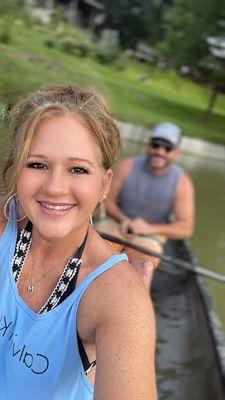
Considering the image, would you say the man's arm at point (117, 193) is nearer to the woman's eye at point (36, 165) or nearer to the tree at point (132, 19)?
the woman's eye at point (36, 165)

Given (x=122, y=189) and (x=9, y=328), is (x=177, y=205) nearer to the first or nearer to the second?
(x=122, y=189)

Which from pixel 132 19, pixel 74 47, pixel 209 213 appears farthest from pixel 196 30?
pixel 132 19

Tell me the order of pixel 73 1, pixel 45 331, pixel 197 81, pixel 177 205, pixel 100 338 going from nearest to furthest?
pixel 100 338
pixel 45 331
pixel 177 205
pixel 197 81
pixel 73 1

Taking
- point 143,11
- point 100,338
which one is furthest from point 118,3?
point 100,338

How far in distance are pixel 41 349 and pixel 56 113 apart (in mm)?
652

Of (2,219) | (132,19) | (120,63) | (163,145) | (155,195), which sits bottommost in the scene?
(2,219)

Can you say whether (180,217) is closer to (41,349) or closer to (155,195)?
(155,195)

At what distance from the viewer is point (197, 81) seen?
146ft

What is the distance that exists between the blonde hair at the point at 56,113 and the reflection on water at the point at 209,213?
4.92 m

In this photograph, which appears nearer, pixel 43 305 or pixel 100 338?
pixel 100 338

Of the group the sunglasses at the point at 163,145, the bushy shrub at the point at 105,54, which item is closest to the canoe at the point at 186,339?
the sunglasses at the point at 163,145

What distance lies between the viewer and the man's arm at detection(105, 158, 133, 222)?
16.7 ft

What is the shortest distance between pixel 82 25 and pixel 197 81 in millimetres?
19430

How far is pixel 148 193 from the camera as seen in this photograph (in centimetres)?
508
